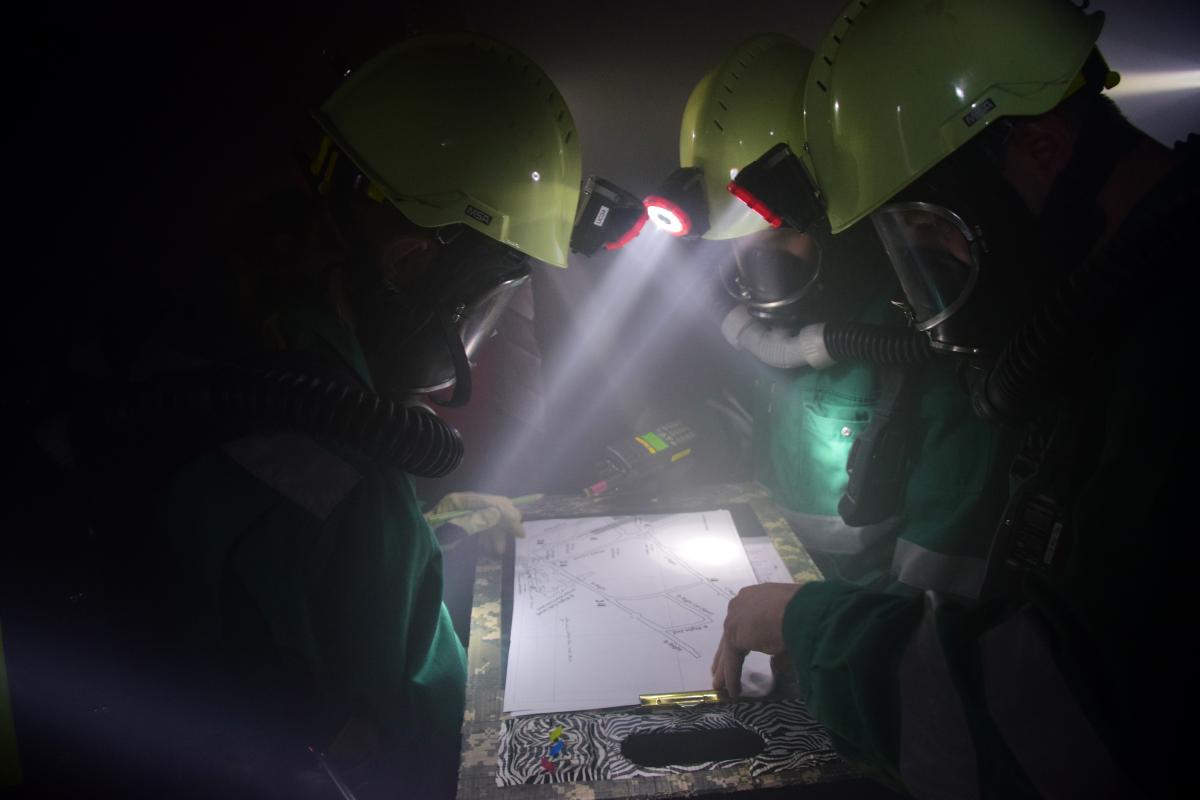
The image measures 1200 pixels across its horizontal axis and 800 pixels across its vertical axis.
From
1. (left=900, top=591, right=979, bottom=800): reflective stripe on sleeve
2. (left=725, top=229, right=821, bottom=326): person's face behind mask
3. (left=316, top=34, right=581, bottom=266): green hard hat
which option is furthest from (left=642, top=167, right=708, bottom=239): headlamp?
(left=900, top=591, right=979, bottom=800): reflective stripe on sleeve

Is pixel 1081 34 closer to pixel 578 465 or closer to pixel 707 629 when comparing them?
pixel 707 629

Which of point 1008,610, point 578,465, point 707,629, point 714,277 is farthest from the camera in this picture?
point 714,277

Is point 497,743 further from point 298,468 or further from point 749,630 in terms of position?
point 298,468

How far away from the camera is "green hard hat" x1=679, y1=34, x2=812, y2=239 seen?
172 cm

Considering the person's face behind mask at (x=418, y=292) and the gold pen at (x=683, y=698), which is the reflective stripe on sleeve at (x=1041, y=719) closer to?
the gold pen at (x=683, y=698)

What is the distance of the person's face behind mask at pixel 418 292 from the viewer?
4.83ft

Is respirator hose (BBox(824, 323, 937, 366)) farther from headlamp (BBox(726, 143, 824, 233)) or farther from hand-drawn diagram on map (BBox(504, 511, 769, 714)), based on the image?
hand-drawn diagram on map (BBox(504, 511, 769, 714))

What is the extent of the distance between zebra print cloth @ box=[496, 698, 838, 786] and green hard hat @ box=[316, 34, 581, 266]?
1070 millimetres

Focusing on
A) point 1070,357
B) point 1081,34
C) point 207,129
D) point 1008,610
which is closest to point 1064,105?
point 1081,34

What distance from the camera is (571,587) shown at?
1.58 m

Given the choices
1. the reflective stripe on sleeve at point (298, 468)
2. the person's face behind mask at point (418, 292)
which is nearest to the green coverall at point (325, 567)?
the reflective stripe on sleeve at point (298, 468)

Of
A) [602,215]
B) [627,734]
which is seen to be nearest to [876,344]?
[602,215]

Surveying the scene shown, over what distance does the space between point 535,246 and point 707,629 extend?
1.01 metres

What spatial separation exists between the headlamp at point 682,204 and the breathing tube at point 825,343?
0.51 metres
